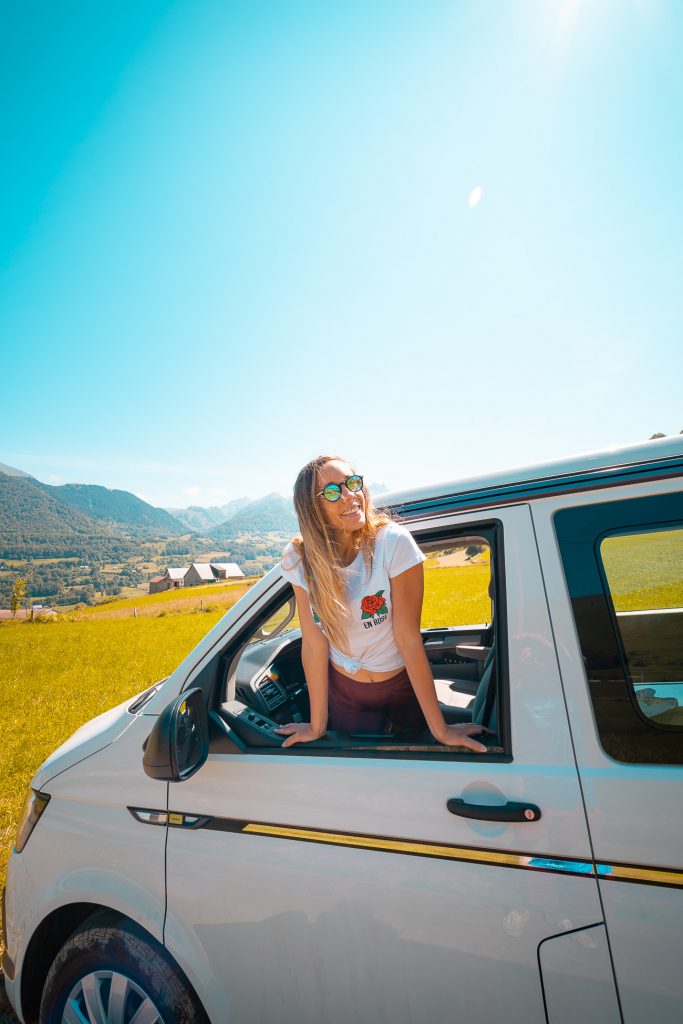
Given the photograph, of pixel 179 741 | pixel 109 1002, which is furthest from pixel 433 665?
Result: pixel 109 1002

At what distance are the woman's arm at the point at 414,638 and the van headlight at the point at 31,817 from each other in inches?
59.9

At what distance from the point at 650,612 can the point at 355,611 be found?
0.87 m

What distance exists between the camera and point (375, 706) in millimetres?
1705

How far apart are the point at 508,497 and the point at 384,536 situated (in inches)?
16.4

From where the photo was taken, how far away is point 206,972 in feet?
4.73

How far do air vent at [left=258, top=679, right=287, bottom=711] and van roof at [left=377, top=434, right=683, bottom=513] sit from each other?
1.28 metres

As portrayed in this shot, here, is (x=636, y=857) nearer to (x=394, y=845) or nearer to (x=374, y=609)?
(x=394, y=845)

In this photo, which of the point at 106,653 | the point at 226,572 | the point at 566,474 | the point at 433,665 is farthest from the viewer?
the point at 226,572

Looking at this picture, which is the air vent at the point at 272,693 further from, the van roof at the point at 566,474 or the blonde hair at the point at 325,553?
the van roof at the point at 566,474

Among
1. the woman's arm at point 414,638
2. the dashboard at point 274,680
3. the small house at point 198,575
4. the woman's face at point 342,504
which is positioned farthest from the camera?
the small house at point 198,575

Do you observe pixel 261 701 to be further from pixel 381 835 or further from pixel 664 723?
pixel 664 723

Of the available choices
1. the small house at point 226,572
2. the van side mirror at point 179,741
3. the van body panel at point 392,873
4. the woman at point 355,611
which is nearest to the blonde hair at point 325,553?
the woman at point 355,611

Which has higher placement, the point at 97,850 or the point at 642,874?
the point at 642,874

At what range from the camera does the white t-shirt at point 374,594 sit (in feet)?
5.05
